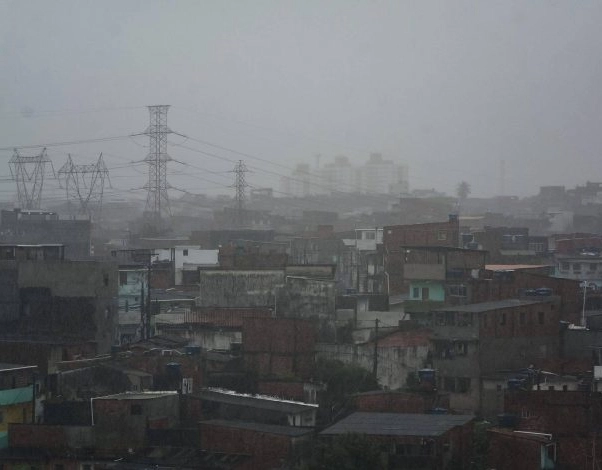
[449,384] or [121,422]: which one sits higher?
[449,384]

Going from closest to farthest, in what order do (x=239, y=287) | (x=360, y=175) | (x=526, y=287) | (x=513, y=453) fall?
(x=513, y=453)
(x=526, y=287)
(x=239, y=287)
(x=360, y=175)

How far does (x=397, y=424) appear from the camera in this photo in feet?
37.6

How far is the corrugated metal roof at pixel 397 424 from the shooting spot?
35.9 feet

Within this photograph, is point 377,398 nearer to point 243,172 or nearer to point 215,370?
point 215,370

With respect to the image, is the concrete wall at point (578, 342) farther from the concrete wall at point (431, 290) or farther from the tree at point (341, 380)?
the concrete wall at point (431, 290)

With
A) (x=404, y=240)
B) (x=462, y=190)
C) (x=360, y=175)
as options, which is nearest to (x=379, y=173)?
(x=360, y=175)

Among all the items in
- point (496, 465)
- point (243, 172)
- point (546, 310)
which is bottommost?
point (496, 465)

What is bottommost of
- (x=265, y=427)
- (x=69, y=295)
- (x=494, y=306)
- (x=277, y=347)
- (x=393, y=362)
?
(x=265, y=427)

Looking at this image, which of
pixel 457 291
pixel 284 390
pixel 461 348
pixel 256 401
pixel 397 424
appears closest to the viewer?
pixel 397 424

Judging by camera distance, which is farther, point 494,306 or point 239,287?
point 239,287

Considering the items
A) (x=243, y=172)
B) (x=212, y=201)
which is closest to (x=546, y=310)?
(x=243, y=172)

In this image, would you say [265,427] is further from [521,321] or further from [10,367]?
[521,321]

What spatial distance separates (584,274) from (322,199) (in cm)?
4426

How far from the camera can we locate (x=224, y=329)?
1739 cm
